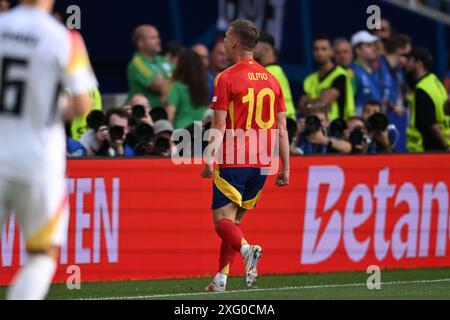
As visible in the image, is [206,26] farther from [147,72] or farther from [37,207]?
Answer: [37,207]

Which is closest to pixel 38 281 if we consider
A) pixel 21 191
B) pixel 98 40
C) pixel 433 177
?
pixel 21 191

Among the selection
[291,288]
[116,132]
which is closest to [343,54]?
[116,132]

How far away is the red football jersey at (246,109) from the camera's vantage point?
11.0m

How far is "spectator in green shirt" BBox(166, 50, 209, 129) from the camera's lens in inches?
592

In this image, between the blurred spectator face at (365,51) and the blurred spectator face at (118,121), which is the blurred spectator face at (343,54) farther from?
the blurred spectator face at (118,121)

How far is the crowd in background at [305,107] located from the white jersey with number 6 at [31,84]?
5971 mm

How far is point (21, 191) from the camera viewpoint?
7.48 m

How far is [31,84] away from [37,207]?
2.20 ft

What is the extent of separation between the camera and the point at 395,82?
18.0 metres

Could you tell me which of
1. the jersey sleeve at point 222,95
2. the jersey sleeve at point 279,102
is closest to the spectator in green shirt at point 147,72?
the jersey sleeve at point 279,102

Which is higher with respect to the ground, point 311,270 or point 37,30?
point 37,30
